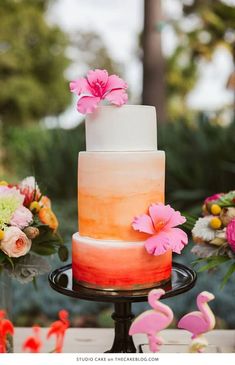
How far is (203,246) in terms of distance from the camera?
52.2 inches

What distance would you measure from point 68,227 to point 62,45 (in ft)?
51.2

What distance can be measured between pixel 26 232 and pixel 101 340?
585 mm

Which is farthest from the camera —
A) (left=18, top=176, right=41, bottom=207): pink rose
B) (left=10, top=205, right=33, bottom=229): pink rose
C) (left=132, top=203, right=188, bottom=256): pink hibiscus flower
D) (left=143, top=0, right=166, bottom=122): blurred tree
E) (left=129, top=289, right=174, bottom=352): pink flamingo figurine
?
(left=143, top=0, right=166, bottom=122): blurred tree

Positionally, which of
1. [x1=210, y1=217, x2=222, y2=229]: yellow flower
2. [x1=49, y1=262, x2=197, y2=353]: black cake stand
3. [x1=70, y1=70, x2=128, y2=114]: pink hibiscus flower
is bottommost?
[x1=49, y1=262, x2=197, y2=353]: black cake stand

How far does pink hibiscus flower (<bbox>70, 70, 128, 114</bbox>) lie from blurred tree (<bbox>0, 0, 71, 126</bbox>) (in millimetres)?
14834

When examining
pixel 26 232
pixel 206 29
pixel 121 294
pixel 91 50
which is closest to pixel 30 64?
pixel 91 50

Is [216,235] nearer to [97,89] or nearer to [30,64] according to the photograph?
[97,89]

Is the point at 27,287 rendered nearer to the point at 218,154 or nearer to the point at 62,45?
the point at 218,154

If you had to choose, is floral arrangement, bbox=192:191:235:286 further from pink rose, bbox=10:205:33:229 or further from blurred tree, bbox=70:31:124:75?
blurred tree, bbox=70:31:124:75

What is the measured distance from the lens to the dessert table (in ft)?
4.98

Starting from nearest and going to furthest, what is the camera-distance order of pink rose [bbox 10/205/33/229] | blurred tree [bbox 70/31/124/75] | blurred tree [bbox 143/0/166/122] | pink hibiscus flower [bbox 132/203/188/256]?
pink hibiscus flower [bbox 132/203/188/256]
pink rose [bbox 10/205/33/229]
blurred tree [bbox 143/0/166/122]
blurred tree [bbox 70/31/124/75]

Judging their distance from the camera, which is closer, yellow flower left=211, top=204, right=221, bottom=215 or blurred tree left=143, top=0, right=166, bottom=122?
yellow flower left=211, top=204, right=221, bottom=215

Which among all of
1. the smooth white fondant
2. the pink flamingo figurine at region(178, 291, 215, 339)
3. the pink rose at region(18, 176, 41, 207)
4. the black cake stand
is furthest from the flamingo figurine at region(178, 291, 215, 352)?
the pink rose at region(18, 176, 41, 207)
